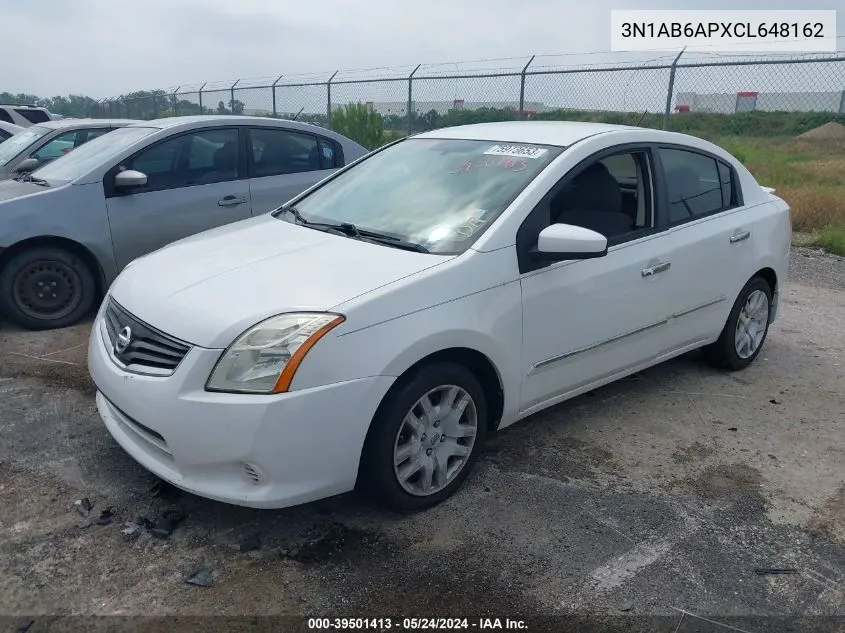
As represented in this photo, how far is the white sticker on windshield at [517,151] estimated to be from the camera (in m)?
3.90

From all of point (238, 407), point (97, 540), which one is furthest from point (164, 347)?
point (97, 540)

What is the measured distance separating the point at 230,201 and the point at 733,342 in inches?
163

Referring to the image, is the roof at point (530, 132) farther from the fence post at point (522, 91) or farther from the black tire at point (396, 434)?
the fence post at point (522, 91)

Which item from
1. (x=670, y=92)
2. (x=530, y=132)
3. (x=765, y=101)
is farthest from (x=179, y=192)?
(x=765, y=101)

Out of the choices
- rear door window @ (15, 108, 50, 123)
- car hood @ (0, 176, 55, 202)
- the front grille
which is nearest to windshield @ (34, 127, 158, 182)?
car hood @ (0, 176, 55, 202)

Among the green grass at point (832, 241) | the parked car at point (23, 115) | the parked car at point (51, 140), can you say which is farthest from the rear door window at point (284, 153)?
the parked car at point (23, 115)

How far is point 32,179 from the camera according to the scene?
20.5ft

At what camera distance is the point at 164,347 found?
302 centimetres

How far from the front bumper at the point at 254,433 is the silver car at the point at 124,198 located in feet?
10.5

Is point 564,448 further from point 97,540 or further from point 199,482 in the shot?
point 97,540

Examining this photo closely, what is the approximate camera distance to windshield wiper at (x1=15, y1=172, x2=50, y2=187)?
236 inches

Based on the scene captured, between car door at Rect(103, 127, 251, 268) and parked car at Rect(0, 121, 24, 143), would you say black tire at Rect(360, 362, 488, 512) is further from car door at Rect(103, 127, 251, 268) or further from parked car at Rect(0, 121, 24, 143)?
parked car at Rect(0, 121, 24, 143)

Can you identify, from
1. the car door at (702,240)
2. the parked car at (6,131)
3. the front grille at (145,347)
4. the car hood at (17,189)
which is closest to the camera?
the front grille at (145,347)

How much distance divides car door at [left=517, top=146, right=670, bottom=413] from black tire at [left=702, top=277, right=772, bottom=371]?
0.77 metres
